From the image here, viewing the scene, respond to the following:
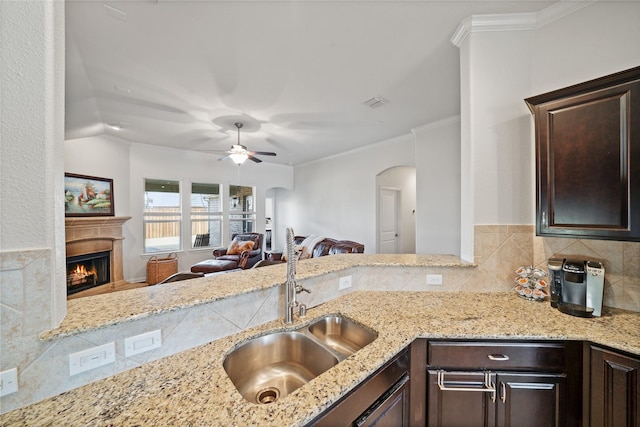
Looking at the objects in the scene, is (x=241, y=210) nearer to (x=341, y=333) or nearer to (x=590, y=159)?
(x=341, y=333)

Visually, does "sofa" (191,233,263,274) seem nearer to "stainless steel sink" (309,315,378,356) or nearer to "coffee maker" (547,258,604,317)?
"stainless steel sink" (309,315,378,356)

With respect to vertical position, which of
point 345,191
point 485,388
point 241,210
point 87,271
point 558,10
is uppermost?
point 558,10

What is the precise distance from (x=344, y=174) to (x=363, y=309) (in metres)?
4.61

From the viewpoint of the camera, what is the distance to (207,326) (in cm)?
110

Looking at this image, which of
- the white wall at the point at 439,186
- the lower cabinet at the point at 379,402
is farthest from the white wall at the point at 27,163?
the white wall at the point at 439,186

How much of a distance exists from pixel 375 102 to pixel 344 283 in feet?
8.22

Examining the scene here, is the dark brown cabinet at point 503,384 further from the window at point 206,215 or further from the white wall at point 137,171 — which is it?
the window at point 206,215

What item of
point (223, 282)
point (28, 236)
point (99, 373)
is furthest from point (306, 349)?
point (28, 236)

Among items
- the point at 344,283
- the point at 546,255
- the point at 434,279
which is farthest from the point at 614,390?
the point at 344,283

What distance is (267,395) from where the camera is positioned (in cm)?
108

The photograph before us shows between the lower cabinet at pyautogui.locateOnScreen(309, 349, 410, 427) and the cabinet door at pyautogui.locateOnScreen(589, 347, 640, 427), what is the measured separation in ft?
2.78

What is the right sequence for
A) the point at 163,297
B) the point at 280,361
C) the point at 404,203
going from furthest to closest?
the point at 404,203 < the point at 280,361 < the point at 163,297

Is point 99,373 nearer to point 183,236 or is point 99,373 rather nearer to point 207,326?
point 207,326

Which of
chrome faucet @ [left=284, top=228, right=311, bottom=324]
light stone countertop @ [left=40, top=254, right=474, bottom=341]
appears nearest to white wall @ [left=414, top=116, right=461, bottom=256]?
light stone countertop @ [left=40, top=254, right=474, bottom=341]
